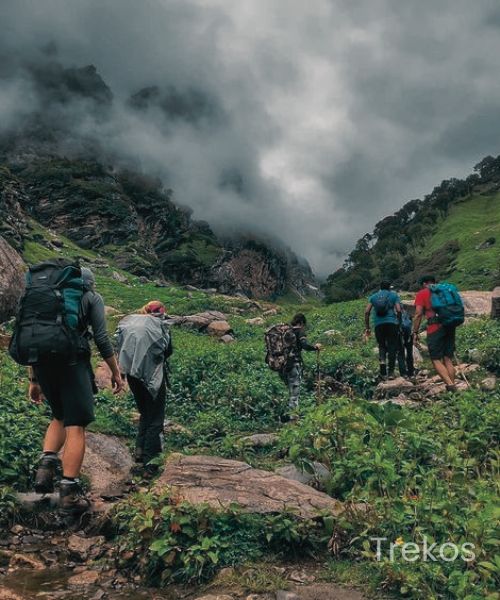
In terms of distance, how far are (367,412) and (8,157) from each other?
177m

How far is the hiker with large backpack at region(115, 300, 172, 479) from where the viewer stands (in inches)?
292

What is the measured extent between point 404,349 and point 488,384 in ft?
10.9

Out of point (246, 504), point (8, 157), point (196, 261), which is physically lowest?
point (246, 504)

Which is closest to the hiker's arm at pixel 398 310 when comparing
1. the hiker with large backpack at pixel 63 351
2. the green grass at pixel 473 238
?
the hiker with large backpack at pixel 63 351

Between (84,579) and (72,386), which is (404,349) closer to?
(72,386)

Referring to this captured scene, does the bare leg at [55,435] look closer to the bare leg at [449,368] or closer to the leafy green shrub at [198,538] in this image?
the leafy green shrub at [198,538]

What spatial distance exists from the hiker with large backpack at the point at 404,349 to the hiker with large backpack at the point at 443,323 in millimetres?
2318

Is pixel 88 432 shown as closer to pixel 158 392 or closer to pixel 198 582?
pixel 158 392

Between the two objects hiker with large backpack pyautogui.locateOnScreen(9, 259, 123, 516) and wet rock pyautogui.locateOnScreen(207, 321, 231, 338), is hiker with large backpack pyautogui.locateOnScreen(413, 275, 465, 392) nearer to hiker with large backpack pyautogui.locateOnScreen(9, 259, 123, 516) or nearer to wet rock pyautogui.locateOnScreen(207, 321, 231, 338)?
hiker with large backpack pyautogui.locateOnScreen(9, 259, 123, 516)

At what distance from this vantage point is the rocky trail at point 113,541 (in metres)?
4.06

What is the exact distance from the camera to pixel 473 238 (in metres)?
96.6

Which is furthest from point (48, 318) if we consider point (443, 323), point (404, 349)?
point (404, 349)

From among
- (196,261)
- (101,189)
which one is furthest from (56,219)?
(196,261)

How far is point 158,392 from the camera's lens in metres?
7.60
